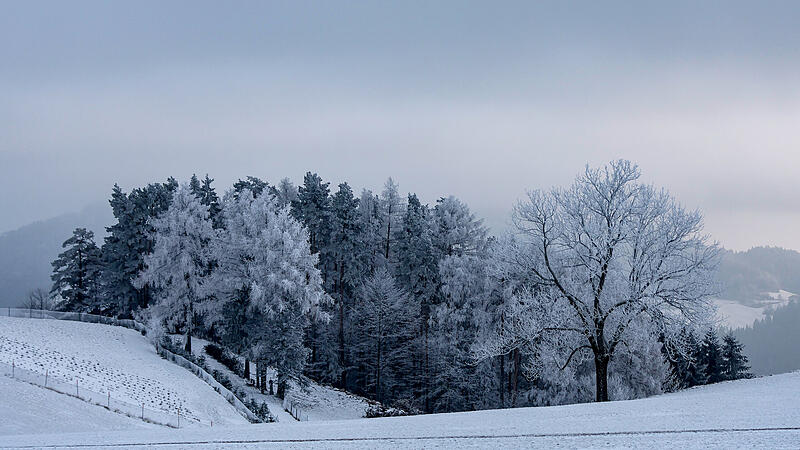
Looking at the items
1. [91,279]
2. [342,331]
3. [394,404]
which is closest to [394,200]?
[342,331]

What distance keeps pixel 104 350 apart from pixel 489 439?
34.1 metres

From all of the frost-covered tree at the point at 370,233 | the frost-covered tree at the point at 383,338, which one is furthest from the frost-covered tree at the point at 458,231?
the frost-covered tree at the point at 370,233

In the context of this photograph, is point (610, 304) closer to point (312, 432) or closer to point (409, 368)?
point (312, 432)

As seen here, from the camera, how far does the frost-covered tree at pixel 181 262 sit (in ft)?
155

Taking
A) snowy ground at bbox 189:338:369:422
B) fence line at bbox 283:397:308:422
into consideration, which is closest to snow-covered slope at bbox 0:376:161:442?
snowy ground at bbox 189:338:369:422

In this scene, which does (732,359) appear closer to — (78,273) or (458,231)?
(458,231)

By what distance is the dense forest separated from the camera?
1022 inches

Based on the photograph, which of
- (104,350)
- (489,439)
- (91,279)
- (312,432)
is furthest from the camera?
(91,279)

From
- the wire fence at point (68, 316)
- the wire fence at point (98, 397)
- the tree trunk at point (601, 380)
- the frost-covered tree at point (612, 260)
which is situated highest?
the frost-covered tree at point (612, 260)

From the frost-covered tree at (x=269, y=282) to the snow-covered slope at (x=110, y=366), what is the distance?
18.9ft

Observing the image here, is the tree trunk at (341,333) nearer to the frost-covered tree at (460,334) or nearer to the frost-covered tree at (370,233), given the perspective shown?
the frost-covered tree at (370,233)

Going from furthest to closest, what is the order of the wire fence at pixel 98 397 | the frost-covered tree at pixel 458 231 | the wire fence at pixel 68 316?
1. the frost-covered tree at pixel 458 231
2. the wire fence at pixel 68 316
3. the wire fence at pixel 98 397

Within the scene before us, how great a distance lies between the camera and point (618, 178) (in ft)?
87.1

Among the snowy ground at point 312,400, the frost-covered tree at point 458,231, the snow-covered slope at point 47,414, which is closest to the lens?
the snow-covered slope at point 47,414
